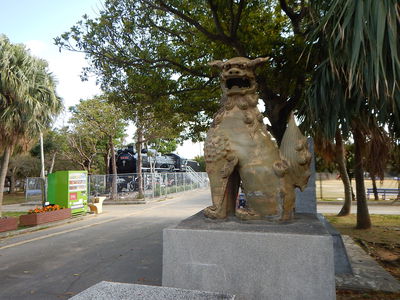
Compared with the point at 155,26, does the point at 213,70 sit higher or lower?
lower

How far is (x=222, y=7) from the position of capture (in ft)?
19.4

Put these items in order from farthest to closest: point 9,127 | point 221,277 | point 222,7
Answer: point 9,127 → point 222,7 → point 221,277

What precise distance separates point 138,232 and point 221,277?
6488 mm

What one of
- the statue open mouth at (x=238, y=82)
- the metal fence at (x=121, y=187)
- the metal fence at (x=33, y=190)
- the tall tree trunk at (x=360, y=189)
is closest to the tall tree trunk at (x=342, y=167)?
the tall tree trunk at (x=360, y=189)

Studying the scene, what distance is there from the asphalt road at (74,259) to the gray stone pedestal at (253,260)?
1.96 metres

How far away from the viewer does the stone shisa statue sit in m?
3.14

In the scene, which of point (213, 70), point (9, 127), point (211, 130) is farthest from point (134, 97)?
point (211, 130)

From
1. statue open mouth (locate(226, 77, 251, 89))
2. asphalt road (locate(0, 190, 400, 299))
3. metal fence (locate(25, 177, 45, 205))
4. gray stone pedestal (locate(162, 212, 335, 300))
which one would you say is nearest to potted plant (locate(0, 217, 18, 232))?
asphalt road (locate(0, 190, 400, 299))

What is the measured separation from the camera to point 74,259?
5.91 m

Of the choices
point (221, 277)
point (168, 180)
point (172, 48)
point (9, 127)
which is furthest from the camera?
point (168, 180)

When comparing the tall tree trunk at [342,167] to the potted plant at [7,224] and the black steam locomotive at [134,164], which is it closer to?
the potted plant at [7,224]

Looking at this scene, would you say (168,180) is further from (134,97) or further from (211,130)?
(211,130)

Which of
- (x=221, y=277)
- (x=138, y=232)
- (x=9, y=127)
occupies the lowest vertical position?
(x=138, y=232)

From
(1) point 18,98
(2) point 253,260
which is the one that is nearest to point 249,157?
(2) point 253,260
